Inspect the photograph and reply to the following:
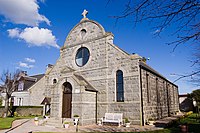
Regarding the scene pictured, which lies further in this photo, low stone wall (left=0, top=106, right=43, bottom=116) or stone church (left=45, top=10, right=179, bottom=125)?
low stone wall (left=0, top=106, right=43, bottom=116)

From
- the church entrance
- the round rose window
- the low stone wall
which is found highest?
the round rose window

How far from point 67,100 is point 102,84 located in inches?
154

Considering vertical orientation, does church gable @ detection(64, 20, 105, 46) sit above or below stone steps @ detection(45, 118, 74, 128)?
above

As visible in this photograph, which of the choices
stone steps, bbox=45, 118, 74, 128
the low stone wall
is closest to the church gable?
stone steps, bbox=45, 118, 74, 128

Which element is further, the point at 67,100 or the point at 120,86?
the point at 67,100

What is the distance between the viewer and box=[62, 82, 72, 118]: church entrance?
16.2 metres

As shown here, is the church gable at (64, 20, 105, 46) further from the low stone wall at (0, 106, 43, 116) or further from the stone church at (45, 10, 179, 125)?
the low stone wall at (0, 106, 43, 116)

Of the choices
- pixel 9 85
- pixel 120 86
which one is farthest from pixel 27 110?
pixel 120 86

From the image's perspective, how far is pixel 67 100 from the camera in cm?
1661

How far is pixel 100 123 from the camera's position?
14.6m

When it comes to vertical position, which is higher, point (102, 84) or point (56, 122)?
point (102, 84)

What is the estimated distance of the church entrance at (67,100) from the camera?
53.1 feet

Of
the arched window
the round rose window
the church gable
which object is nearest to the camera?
the arched window

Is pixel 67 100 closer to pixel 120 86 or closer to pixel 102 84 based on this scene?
pixel 102 84
